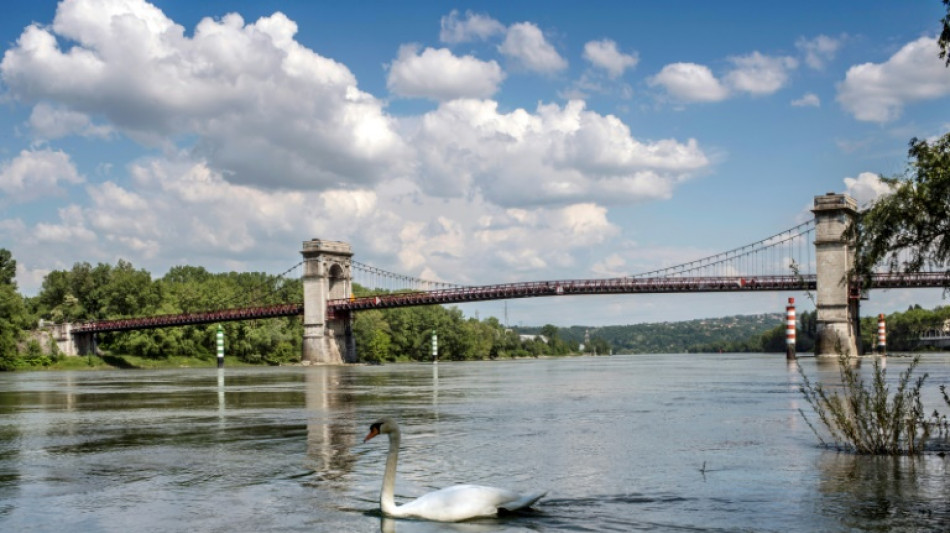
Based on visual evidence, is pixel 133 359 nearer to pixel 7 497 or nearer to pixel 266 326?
pixel 266 326

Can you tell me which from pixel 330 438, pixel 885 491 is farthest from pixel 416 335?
pixel 885 491

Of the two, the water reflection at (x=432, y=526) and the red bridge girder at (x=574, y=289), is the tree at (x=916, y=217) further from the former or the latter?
the red bridge girder at (x=574, y=289)

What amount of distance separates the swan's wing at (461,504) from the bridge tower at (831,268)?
79600 mm

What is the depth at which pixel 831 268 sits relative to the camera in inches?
3425

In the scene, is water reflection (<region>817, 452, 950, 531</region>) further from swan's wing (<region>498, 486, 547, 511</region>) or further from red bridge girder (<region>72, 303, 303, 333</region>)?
red bridge girder (<region>72, 303, 303, 333</region>)

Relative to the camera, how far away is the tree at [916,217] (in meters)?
13.2

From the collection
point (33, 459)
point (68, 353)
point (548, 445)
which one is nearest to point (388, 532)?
point (548, 445)

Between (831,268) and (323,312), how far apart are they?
2345 inches

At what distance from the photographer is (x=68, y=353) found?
104 m

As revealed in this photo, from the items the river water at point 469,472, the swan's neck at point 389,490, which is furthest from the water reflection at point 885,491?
the swan's neck at point 389,490

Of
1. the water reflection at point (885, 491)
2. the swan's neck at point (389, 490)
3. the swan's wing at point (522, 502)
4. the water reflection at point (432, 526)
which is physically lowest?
the water reflection at point (885, 491)

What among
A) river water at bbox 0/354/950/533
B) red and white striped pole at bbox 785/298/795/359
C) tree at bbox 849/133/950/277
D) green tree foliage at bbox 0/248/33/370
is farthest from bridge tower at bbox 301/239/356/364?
tree at bbox 849/133/950/277

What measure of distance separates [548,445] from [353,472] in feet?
14.0

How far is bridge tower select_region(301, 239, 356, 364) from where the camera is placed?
11450 cm
